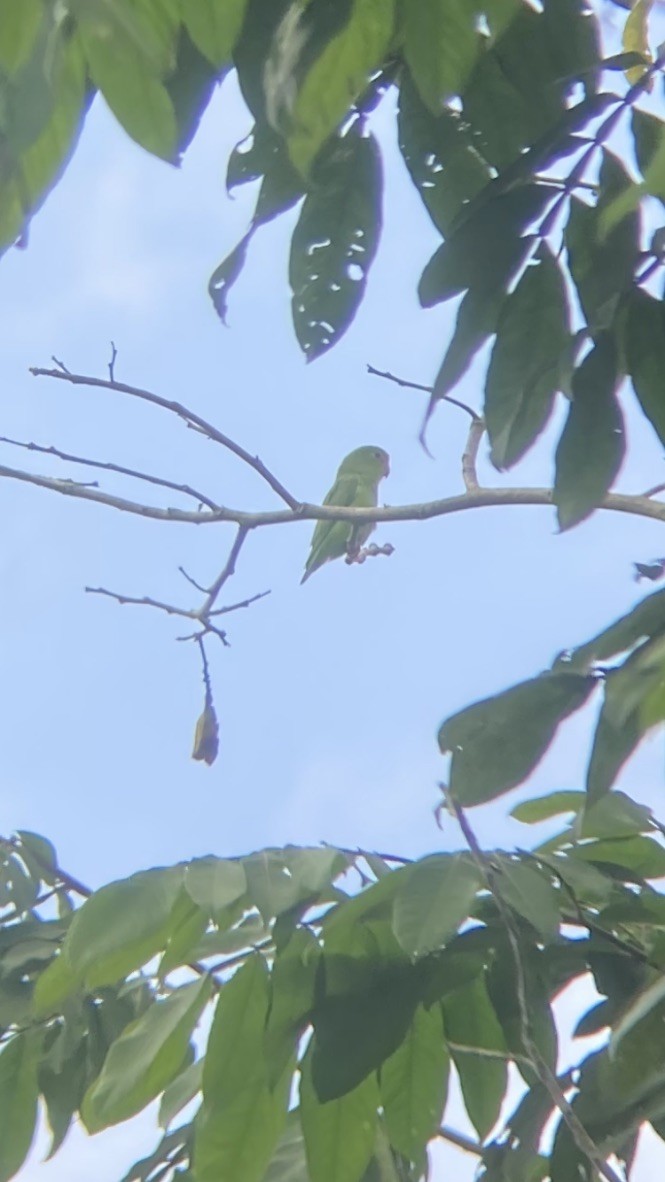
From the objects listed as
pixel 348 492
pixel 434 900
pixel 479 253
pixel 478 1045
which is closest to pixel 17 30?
pixel 479 253

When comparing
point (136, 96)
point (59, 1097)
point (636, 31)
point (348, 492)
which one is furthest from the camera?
point (348, 492)

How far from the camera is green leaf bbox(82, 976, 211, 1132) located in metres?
0.96

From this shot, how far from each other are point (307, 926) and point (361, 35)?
0.59 metres

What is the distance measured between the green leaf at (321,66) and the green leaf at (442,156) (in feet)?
0.64

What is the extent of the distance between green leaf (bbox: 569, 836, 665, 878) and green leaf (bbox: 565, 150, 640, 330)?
0.43 meters

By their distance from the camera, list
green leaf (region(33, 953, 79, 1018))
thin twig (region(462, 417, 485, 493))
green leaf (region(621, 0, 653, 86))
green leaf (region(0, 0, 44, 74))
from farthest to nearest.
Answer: thin twig (region(462, 417, 485, 493)), green leaf (region(621, 0, 653, 86)), green leaf (region(33, 953, 79, 1018)), green leaf (region(0, 0, 44, 74))

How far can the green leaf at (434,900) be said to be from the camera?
774 millimetres

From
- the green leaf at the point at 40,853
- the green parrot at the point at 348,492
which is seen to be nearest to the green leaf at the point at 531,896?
→ the green leaf at the point at 40,853

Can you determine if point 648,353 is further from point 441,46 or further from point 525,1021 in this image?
point 525,1021

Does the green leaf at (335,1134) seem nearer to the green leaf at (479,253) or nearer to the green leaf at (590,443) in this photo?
the green leaf at (590,443)

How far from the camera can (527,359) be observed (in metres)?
0.93

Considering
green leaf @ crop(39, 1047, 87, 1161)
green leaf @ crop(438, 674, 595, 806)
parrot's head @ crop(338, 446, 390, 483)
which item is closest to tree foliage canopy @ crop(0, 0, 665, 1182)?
green leaf @ crop(438, 674, 595, 806)

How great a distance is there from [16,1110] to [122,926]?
33cm

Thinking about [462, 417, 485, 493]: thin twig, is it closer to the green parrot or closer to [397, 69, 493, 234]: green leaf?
[397, 69, 493, 234]: green leaf
